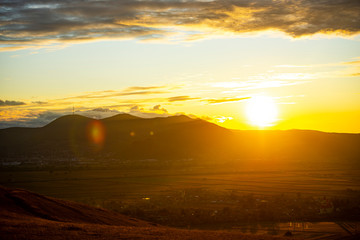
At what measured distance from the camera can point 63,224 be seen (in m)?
18.3

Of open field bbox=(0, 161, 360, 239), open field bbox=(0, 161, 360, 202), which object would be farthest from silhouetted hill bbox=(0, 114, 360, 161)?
open field bbox=(0, 161, 360, 239)

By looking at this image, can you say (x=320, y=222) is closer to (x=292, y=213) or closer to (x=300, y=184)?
(x=292, y=213)

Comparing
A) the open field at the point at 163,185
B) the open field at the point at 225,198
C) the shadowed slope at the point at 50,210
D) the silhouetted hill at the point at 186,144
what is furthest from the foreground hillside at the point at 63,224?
the silhouetted hill at the point at 186,144

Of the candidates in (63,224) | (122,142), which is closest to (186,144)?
(122,142)

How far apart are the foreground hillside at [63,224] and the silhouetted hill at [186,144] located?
115 meters

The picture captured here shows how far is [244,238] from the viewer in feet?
61.4

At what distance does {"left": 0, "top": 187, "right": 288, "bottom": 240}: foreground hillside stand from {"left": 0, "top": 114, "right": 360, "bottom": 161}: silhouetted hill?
11486 centimetres

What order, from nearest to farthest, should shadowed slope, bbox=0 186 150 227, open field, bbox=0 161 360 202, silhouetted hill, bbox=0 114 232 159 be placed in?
shadowed slope, bbox=0 186 150 227
open field, bbox=0 161 360 202
silhouetted hill, bbox=0 114 232 159

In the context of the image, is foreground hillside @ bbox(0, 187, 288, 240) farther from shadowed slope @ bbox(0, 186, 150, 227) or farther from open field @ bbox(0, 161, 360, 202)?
open field @ bbox(0, 161, 360, 202)

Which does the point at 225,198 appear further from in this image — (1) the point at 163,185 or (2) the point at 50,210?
(2) the point at 50,210

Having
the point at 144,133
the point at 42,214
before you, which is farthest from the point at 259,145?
the point at 42,214

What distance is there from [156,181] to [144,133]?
128m

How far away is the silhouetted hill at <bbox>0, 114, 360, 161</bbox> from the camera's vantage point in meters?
146

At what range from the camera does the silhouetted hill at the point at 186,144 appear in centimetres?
14625
